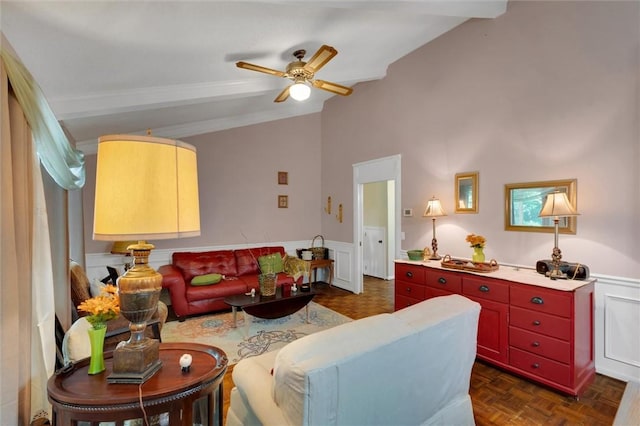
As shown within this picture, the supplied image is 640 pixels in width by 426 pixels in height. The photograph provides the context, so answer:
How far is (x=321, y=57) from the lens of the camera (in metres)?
2.69

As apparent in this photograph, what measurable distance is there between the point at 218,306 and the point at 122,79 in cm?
291

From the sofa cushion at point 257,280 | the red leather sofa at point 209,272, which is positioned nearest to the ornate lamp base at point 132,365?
the red leather sofa at point 209,272

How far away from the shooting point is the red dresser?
2367 millimetres

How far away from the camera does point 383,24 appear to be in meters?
3.21

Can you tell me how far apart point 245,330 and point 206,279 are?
1053mm

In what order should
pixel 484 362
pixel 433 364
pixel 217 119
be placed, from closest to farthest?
pixel 433 364
pixel 484 362
pixel 217 119

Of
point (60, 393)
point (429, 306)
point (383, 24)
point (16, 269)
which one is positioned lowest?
point (60, 393)

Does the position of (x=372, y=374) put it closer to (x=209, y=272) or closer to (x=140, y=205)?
(x=140, y=205)

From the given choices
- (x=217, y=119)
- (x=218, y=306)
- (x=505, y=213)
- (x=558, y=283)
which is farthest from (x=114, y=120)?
(x=558, y=283)

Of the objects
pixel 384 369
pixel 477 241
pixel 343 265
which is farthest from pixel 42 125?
pixel 343 265

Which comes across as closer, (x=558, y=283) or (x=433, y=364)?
(x=433, y=364)

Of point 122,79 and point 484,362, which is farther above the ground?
point 122,79

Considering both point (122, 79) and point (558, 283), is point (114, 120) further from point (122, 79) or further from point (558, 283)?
point (558, 283)

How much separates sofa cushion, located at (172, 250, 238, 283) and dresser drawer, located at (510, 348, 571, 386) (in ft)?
12.3
